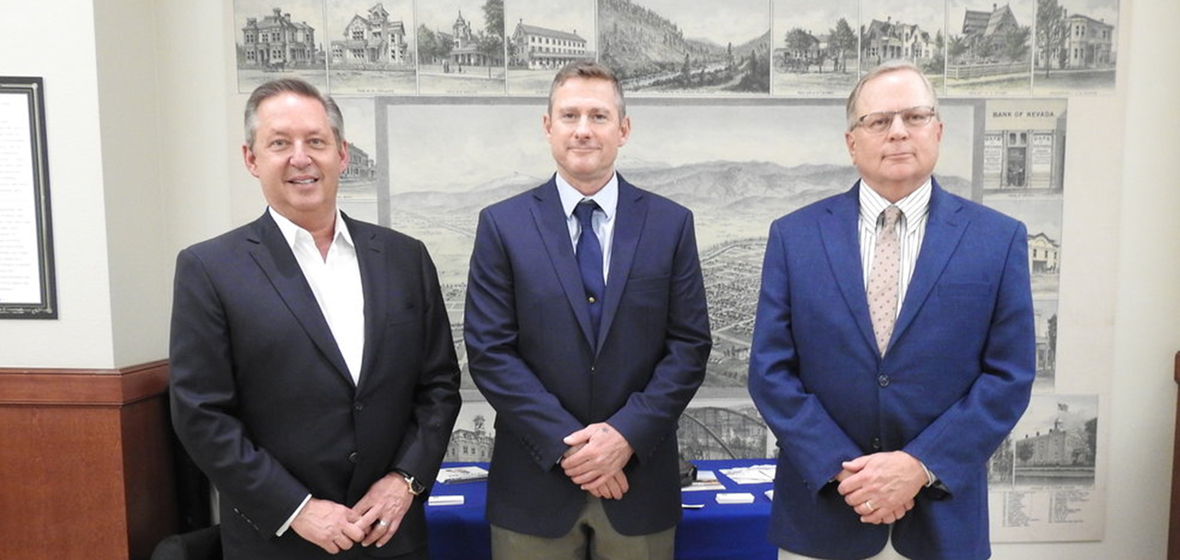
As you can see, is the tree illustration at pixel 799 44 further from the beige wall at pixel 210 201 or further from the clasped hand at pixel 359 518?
the clasped hand at pixel 359 518

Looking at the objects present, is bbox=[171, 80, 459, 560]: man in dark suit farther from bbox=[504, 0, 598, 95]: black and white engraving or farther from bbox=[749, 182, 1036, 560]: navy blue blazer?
bbox=[504, 0, 598, 95]: black and white engraving

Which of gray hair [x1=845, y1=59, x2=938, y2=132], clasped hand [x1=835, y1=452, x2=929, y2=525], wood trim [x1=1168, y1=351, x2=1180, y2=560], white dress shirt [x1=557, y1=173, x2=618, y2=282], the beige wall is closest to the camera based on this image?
clasped hand [x1=835, y1=452, x2=929, y2=525]

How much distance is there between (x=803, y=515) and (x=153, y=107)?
9.27 ft

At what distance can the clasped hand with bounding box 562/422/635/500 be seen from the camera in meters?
1.81

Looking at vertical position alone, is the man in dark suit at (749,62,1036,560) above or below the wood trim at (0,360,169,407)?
above

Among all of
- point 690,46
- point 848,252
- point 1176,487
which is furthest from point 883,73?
point 1176,487

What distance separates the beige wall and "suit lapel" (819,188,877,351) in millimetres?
1820

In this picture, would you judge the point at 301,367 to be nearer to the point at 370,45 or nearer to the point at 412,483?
the point at 412,483

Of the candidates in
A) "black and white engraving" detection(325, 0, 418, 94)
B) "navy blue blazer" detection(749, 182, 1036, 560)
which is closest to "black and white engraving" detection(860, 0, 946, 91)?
"navy blue blazer" detection(749, 182, 1036, 560)

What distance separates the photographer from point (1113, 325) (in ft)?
9.98

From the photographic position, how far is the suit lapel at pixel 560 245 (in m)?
1.88

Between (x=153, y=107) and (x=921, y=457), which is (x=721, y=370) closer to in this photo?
(x=921, y=457)

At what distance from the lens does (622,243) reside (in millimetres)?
1939

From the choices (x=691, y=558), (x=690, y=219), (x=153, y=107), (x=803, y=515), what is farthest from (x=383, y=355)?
(x=153, y=107)
